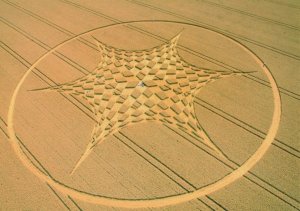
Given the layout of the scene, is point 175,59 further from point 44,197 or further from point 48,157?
point 44,197

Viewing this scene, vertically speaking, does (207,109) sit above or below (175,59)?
below

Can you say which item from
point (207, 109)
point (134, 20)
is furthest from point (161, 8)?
point (207, 109)

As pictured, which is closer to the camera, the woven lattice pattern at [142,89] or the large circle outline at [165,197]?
the large circle outline at [165,197]

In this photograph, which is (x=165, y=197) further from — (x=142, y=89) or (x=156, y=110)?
(x=142, y=89)

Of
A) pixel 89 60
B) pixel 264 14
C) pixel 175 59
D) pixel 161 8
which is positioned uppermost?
pixel 264 14

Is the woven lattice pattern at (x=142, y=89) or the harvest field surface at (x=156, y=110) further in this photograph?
the woven lattice pattern at (x=142, y=89)

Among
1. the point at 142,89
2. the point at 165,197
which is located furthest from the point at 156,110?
the point at 165,197

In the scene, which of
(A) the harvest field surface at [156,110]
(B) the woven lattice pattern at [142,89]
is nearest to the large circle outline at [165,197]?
(A) the harvest field surface at [156,110]

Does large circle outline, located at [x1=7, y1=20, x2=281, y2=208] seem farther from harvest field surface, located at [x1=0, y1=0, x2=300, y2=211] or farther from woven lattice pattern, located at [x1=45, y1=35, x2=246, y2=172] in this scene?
woven lattice pattern, located at [x1=45, y1=35, x2=246, y2=172]

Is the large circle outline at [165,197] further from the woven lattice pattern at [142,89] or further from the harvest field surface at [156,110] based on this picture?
the woven lattice pattern at [142,89]
